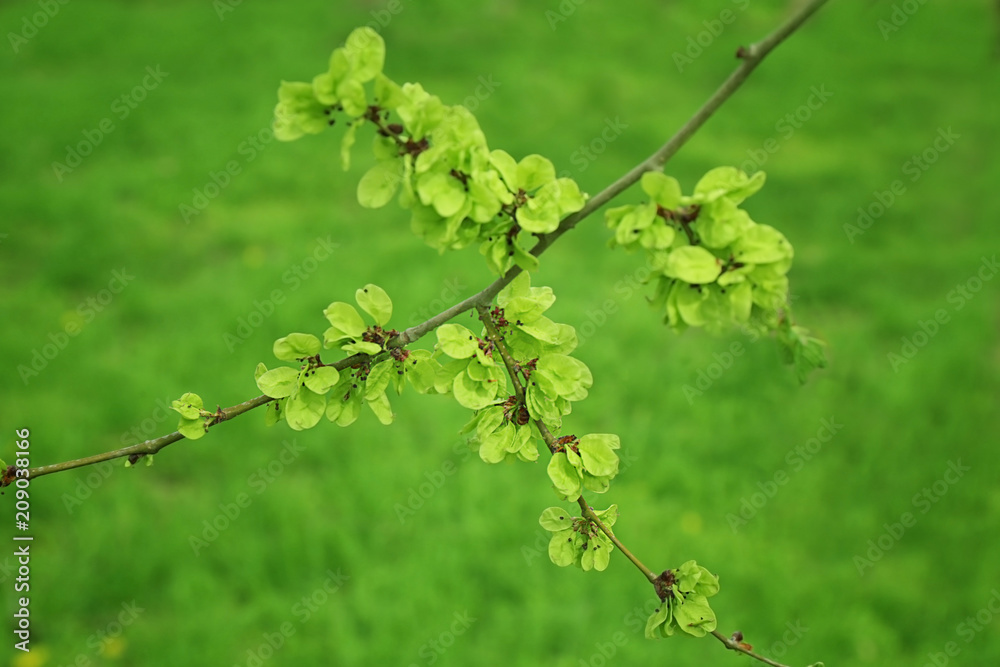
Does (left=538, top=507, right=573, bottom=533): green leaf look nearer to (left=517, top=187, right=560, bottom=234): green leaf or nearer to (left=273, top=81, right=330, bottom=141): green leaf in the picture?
(left=517, top=187, right=560, bottom=234): green leaf

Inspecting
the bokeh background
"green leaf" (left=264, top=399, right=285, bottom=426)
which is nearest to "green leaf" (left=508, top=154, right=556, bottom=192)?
"green leaf" (left=264, top=399, right=285, bottom=426)

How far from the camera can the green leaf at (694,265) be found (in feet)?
3.52

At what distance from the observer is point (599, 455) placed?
1311 millimetres

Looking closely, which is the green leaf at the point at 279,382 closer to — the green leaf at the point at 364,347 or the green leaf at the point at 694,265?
the green leaf at the point at 364,347

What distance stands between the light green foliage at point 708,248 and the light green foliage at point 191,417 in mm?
763

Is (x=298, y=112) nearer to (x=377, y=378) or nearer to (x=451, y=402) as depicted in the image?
(x=377, y=378)

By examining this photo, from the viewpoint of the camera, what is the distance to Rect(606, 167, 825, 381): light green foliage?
42.4 inches

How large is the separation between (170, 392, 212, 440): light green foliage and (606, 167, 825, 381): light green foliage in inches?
30.0

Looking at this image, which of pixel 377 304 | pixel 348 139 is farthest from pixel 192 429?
pixel 348 139

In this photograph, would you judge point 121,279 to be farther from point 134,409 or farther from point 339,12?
point 339,12

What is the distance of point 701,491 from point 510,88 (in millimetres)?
4358

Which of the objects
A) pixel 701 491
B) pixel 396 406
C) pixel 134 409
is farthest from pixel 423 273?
pixel 701 491

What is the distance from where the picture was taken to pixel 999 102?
7.27 meters

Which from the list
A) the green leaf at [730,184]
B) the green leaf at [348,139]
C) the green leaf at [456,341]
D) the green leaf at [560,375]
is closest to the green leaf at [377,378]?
the green leaf at [456,341]
